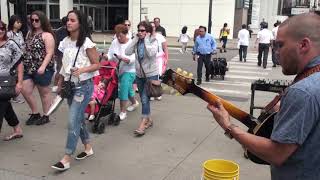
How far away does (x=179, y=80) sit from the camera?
113 inches

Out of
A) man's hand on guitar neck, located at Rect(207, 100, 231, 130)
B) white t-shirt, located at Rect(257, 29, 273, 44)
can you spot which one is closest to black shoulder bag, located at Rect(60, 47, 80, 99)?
man's hand on guitar neck, located at Rect(207, 100, 231, 130)

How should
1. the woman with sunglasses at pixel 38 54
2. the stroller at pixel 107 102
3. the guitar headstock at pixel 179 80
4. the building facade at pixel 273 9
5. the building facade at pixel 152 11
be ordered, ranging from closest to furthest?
the guitar headstock at pixel 179 80 → the woman with sunglasses at pixel 38 54 → the stroller at pixel 107 102 → the building facade at pixel 152 11 → the building facade at pixel 273 9

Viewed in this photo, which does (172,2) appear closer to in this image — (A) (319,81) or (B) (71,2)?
(B) (71,2)

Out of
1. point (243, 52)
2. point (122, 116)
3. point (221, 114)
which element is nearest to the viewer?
point (221, 114)

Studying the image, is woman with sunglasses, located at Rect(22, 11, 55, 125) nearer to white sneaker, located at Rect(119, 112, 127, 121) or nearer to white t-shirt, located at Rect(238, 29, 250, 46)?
white sneaker, located at Rect(119, 112, 127, 121)

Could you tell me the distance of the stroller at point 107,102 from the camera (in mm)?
6468

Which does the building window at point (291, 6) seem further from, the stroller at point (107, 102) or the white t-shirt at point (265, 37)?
the stroller at point (107, 102)

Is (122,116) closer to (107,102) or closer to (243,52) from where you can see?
(107,102)

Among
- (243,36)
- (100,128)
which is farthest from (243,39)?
(100,128)

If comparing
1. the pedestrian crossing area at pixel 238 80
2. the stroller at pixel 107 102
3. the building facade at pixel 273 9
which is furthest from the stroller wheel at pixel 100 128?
the building facade at pixel 273 9

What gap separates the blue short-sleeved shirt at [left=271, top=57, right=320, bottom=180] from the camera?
1803 mm

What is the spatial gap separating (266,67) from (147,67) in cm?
1068

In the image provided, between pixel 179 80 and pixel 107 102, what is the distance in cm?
391

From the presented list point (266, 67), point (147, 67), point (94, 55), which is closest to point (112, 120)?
point (147, 67)
